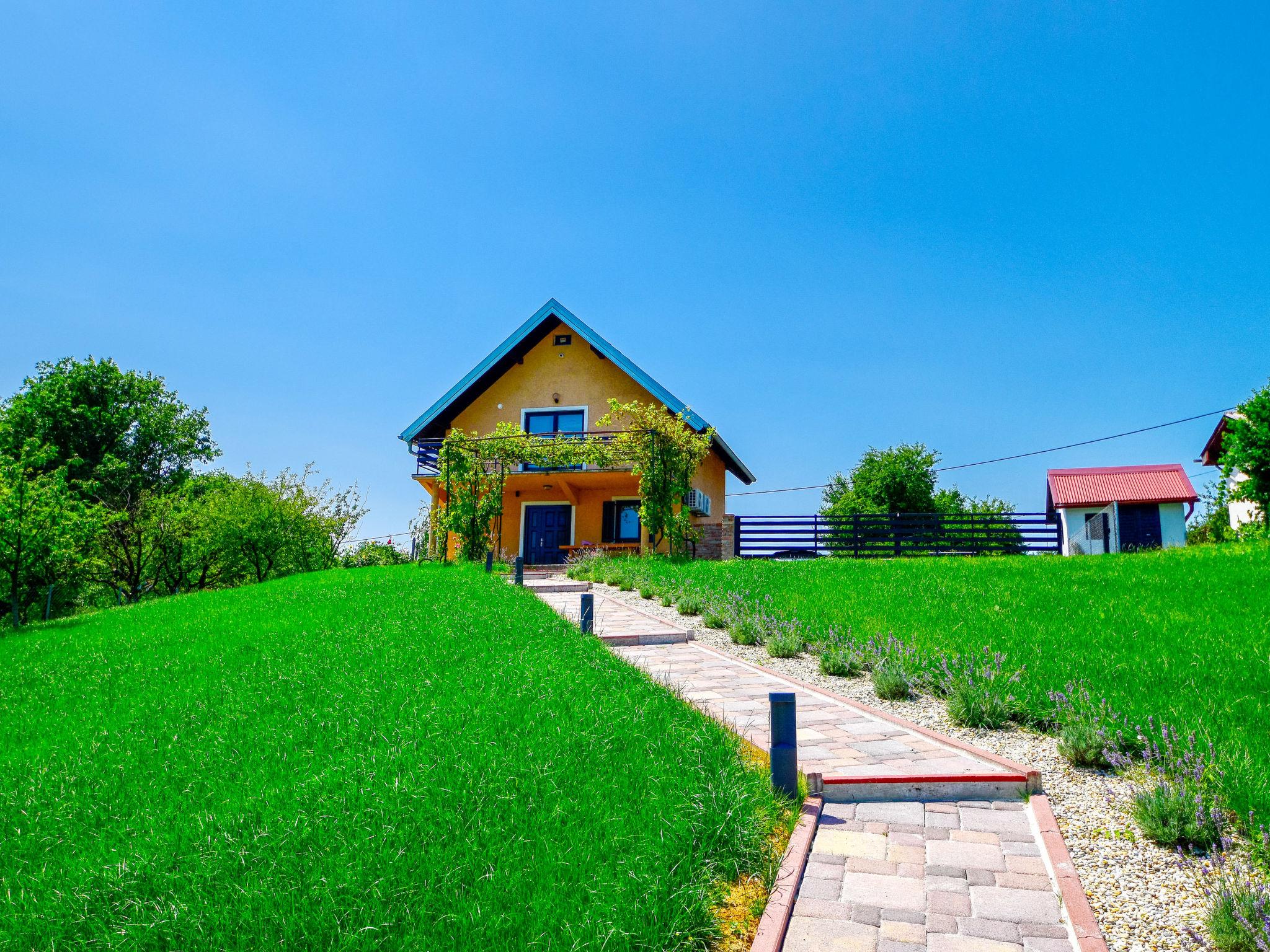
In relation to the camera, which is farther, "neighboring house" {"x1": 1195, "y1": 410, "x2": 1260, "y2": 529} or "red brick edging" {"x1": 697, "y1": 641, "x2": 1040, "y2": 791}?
"neighboring house" {"x1": 1195, "y1": 410, "x2": 1260, "y2": 529}

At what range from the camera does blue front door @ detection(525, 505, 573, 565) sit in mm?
24359

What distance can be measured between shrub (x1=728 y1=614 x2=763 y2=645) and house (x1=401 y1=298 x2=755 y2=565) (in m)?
12.7

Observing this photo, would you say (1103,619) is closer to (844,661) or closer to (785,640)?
(844,661)

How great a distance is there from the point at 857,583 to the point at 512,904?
32.6 ft

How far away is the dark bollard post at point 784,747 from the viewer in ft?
14.5

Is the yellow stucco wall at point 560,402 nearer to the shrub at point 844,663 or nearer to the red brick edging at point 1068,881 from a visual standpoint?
the shrub at point 844,663

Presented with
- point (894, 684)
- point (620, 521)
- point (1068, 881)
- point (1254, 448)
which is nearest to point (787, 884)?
point (1068, 881)

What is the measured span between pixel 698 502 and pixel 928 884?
20588 millimetres

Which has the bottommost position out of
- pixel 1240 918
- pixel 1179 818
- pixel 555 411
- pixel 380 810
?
→ pixel 1240 918

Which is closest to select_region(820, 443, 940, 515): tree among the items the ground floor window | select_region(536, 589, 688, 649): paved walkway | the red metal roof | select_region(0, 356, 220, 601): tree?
the red metal roof

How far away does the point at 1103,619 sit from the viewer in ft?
26.6

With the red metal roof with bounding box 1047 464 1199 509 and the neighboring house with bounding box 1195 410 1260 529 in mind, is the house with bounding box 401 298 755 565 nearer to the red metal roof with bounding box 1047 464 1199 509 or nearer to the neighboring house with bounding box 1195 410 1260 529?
the red metal roof with bounding box 1047 464 1199 509

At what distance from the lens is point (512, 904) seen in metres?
3.06

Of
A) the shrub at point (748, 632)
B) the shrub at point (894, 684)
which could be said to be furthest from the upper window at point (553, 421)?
the shrub at point (894, 684)
